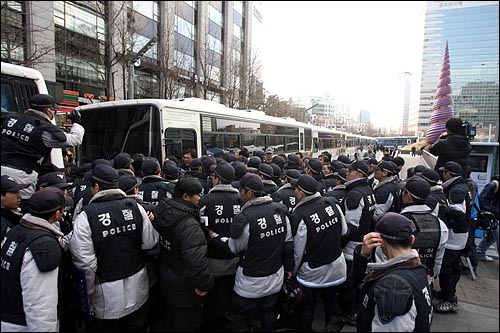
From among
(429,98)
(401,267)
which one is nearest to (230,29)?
(429,98)

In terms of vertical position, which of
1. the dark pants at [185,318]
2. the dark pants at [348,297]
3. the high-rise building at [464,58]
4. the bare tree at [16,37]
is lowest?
the dark pants at [348,297]

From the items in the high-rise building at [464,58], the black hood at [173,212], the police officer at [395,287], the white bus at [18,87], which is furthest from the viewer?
the white bus at [18,87]

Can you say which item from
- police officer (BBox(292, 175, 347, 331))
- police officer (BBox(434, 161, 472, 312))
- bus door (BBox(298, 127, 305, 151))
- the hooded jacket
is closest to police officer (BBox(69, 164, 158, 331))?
police officer (BBox(292, 175, 347, 331))

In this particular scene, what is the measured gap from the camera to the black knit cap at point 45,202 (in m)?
2.26

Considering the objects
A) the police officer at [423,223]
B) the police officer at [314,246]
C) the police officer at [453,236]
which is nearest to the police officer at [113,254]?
the police officer at [314,246]

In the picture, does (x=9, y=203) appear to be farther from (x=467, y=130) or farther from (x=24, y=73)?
(x=467, y=130)

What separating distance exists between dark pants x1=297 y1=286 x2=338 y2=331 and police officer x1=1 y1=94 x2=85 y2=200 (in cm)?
337

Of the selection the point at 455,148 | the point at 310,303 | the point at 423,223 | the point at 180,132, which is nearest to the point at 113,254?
the point at 310,303

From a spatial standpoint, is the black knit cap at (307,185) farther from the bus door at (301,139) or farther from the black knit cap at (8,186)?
the bus door at (301,139)

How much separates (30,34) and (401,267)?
15506mm

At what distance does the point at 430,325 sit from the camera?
198 cm

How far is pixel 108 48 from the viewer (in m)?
14.0

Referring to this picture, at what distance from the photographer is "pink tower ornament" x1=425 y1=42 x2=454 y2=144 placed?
27.1 ft

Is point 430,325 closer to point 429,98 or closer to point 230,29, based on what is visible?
point 429,98
